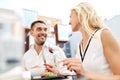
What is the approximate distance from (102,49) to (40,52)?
98cm

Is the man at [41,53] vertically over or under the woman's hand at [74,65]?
over

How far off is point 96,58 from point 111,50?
3.7 inches

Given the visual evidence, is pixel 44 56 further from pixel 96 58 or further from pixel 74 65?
pixel 74 65

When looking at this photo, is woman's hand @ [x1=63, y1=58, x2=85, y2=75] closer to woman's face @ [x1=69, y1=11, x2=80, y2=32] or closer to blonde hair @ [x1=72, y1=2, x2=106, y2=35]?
blonde hair @ [x1=72, y1=2, x2=106, y2=35]

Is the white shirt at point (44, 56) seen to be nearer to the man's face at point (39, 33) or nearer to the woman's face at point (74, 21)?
the man's face at point (39, 33)

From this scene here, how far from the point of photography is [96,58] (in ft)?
3.06

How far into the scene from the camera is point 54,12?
2803 millimetres

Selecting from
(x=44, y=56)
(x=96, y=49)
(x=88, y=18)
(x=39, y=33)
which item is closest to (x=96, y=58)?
(x=96, y=49)

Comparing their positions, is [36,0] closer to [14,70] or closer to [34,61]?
[34,61]

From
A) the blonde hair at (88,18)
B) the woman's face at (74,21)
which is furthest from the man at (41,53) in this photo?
the blonde hair at (88,18)

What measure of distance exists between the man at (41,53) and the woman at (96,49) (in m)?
0.68

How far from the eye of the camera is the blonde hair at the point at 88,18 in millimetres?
1015

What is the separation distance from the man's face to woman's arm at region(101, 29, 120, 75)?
3.49 feet

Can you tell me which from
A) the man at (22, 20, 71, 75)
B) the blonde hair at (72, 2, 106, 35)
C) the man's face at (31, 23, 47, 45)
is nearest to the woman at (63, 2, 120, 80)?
the blonde hair at (72, 2, 106, 35)
